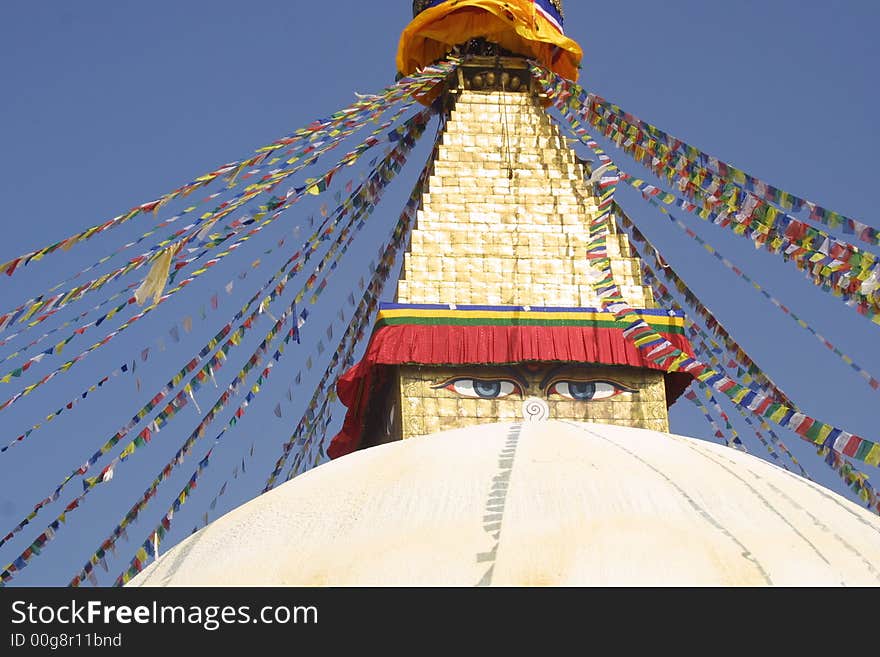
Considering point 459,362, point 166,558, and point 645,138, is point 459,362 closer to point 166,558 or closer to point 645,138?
point 645,138

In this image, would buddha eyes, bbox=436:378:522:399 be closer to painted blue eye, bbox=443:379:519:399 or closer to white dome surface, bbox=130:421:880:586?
painted blue eye, bbox=443:379:519:399

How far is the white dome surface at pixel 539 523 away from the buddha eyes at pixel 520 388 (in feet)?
17.8

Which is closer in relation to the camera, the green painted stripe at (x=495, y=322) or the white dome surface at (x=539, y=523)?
the white dome surface at (x=539, y=523)

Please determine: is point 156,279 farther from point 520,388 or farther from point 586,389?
point 586,389

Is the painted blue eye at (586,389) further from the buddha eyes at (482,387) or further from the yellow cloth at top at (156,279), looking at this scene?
the yellow cloth at top at (156,279)

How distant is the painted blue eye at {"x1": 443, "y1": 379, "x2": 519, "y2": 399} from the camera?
11805 millimetres

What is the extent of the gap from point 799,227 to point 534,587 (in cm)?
463

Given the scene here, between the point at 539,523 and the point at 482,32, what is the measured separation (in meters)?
9.04

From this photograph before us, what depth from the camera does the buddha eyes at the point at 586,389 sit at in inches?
468

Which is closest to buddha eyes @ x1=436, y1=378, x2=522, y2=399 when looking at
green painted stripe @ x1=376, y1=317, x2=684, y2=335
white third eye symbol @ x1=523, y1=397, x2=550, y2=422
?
white third eye symbol @ x1=523, y1=397, x2=550, y2=422

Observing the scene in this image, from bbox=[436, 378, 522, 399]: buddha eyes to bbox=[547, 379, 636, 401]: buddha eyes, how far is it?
1.09 feet

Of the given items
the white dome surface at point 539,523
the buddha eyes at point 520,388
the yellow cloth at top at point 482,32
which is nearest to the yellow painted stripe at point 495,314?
the buddha eyes at point 520,388

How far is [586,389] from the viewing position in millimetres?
11930
